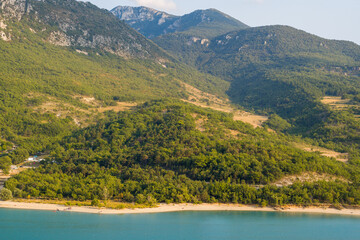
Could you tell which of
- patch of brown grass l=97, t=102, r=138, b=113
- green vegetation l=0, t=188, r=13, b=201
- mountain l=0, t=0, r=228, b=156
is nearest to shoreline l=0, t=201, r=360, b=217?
green vegetation l=0, t=188, r=13, b=201

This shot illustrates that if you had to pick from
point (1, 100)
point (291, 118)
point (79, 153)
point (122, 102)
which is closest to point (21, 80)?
point (1, 100)

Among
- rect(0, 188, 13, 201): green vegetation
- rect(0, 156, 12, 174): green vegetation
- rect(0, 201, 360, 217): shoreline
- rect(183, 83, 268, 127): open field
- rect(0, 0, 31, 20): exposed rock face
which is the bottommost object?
rect(0, 201, 360, 217): shoreline

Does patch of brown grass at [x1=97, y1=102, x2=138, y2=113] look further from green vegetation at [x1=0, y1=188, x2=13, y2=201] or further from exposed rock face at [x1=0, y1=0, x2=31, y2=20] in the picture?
exposed rock face at [x1=0, y1=0, x2=31, y2=20]

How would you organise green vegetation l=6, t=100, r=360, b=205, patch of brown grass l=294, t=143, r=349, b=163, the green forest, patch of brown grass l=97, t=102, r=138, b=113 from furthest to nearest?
patch of brown grass l=97, t=102, r=138, b=113, patch of brown grass l=294, t=143, r=349, b=163, the green forest, green vegetation l=6, t=100, r=360, b=205

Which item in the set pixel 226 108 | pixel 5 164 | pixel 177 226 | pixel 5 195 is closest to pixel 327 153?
pixel 177 226

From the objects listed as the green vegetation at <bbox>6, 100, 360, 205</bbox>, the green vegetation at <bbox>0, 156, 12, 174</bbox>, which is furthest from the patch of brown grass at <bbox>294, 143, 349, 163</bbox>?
the green vegetation at <bbox>0, 156, 12, 174</bbox>

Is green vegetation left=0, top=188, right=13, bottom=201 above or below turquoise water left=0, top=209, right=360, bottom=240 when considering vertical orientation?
above

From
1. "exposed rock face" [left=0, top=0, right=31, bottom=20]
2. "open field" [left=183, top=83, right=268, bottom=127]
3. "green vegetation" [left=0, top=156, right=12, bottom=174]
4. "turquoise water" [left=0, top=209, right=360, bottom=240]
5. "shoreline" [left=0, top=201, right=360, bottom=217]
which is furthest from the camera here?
"exposed rock face" [left=0, top=0, right=31, bottom=20]

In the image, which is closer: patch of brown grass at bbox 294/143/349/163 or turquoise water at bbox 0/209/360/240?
turquoise water at bbox 0/209/360/240
